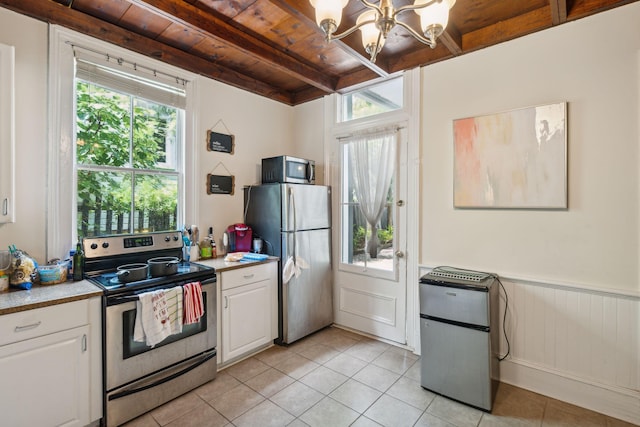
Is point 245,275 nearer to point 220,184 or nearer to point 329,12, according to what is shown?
point 220,184

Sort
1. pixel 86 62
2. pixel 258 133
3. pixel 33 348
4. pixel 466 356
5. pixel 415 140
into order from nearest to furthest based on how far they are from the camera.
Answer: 1. pixel 33 348
2. pixel 466 356
3. pixel 86 62
4. pixel 415 140
5. pixel 258 133

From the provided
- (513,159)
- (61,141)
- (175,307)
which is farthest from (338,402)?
(61,141)

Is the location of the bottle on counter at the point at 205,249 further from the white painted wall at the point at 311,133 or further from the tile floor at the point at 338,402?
the white painted wall at the point at 311,133

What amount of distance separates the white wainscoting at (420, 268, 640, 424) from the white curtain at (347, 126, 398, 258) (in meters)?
1.22

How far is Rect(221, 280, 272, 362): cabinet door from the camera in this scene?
2.62m

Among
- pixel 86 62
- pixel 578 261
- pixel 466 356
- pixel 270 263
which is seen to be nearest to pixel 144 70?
pixel 86 62

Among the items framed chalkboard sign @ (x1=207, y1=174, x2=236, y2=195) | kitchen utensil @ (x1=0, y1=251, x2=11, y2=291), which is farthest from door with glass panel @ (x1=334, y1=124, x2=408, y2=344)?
kitchen utensil @ (x1=0, y1=251, x2=11, y2=291)

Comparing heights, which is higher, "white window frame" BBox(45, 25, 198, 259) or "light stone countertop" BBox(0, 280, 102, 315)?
"white window frame" BBox(45, 25, 198, 259)

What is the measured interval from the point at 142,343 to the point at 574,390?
2.92 metres

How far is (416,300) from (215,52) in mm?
2920

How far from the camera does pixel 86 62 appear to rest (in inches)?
92.2

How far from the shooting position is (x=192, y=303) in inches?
88.0

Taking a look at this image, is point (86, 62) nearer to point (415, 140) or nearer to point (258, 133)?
point (258, 133)

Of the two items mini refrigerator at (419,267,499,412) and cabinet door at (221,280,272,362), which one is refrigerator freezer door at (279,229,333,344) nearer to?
cabinet door at (221,280,272,362)
